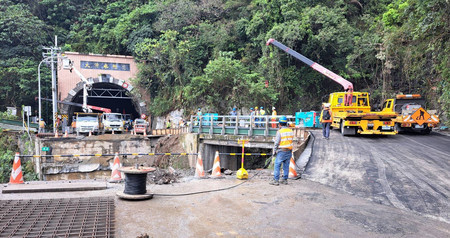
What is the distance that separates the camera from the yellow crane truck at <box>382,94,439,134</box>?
1431 cm

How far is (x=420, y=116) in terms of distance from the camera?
14.4 meters

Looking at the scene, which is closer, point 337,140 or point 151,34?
point 337,140

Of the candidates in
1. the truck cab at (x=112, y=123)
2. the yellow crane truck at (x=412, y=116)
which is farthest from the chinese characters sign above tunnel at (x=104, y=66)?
the yellow crane truck at (x=412, y=116)

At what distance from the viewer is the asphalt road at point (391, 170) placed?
5816 millimetres

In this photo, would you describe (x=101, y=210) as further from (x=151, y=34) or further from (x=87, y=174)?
(x=151, y=34)

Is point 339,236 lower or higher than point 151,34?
lower

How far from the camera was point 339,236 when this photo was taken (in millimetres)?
4121

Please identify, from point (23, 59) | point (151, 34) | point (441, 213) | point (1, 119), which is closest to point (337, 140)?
point (441, 213)

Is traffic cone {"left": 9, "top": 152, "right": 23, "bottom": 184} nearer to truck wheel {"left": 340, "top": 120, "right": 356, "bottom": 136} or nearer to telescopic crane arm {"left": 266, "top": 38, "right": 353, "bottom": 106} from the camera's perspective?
truck wheel {"left": 340, "top": 120, "right": 356, "bottom": 136}

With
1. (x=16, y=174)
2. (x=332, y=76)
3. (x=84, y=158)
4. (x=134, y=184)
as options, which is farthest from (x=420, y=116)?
(x=84, y=158)

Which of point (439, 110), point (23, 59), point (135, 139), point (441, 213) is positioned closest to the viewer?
point (441, 213)

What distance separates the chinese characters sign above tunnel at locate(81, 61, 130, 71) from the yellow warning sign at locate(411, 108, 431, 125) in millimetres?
27221

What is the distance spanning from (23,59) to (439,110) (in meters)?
39.5

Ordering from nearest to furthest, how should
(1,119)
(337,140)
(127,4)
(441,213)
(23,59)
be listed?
1. (441,213)
2. (337,140)
3. (1,119)
4. (23,59)
5. (127,4)
